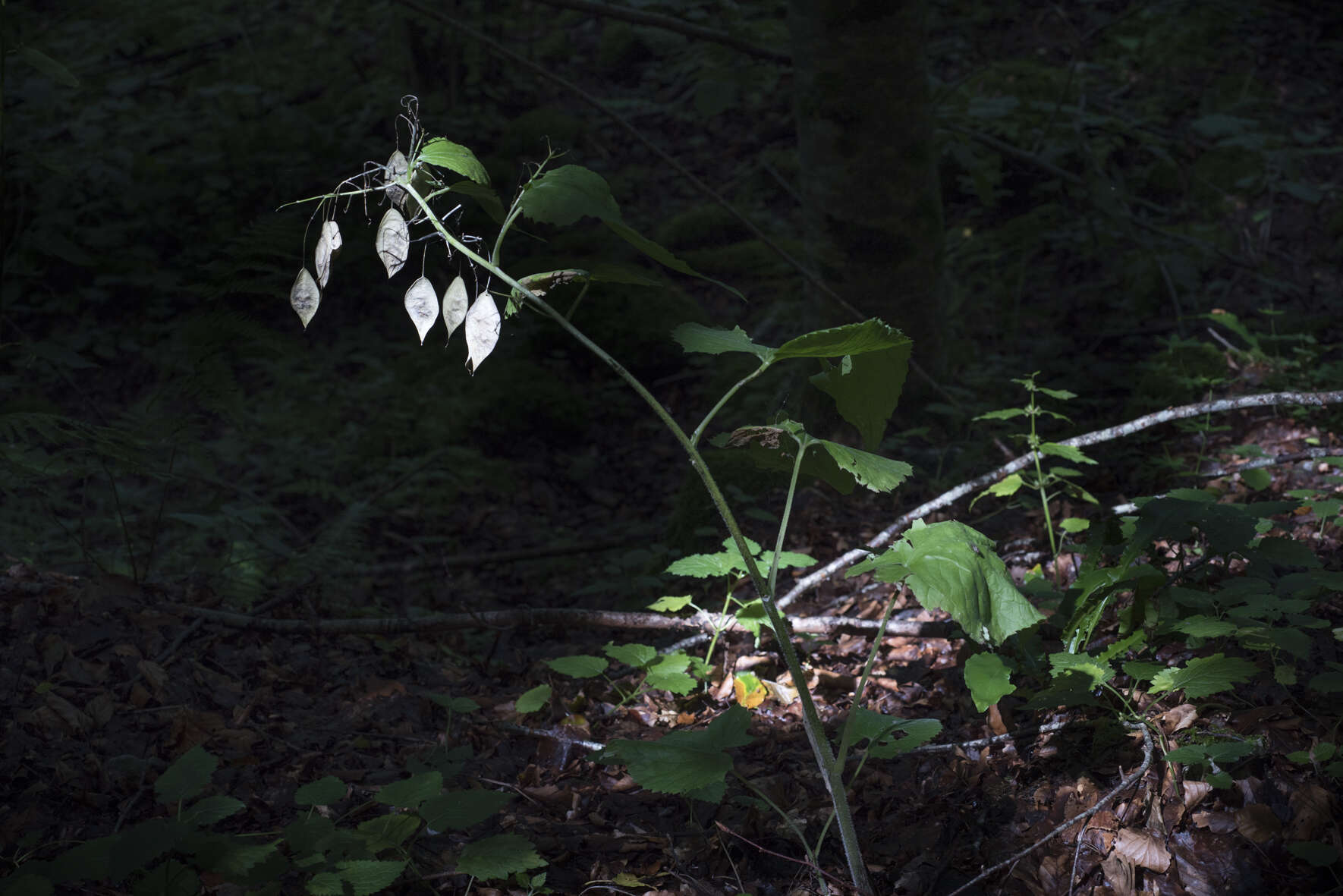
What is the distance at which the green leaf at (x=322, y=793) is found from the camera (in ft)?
6.03

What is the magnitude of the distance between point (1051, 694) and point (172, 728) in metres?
2.12

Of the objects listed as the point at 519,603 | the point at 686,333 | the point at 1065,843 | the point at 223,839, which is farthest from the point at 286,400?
the point at 1065,843

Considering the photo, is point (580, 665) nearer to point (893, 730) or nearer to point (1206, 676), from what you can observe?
point (893, 730)

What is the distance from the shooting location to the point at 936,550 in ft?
4.66

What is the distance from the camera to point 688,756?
61.1 inches

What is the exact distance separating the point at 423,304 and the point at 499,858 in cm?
101

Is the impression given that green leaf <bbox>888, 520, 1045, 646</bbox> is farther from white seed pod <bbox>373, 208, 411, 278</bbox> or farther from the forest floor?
white seed pod <bbox>373, 208, 411, 278</bbox>

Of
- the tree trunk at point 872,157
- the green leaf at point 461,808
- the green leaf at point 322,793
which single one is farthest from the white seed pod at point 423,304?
the tree trunk at point 872,157

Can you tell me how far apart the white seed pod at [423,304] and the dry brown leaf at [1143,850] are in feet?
5.01

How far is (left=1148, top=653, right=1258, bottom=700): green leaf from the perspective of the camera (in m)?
1.73

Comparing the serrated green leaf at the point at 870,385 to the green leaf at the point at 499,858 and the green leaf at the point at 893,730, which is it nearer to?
the green leaf at the point at 893,730

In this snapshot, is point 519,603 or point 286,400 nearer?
point 519,603

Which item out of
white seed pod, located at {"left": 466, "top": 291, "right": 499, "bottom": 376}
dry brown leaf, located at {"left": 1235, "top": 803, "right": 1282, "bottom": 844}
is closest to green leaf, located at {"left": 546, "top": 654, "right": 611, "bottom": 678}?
white seed pod, located at {"left": 466, "top": 291, "right": 499, "bottom": 376}

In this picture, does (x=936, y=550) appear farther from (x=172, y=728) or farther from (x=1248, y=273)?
(x=1248, y=273)
